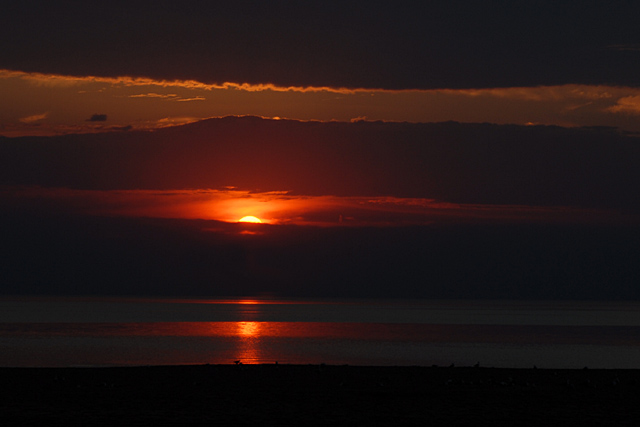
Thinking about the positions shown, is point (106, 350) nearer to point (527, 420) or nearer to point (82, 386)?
point (82, 386)

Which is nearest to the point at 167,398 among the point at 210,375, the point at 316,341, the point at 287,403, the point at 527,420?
the point at 287,403

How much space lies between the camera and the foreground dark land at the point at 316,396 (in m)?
23.3

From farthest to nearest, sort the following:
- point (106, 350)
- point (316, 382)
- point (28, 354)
A: point (106, 350) < point (28, 354) < point (316, 382)

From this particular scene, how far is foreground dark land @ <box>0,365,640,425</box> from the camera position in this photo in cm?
2334

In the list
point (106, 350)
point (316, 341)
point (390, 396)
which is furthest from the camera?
point (316, 341)

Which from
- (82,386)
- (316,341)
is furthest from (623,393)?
(316,341)

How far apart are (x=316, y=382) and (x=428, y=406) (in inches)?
277

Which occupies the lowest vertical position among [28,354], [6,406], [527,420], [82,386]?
[527,420]

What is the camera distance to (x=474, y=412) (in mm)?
24703

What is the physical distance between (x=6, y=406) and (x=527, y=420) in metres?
15.9

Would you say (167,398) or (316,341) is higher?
(316,341)

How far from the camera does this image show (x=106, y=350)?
60594 mm

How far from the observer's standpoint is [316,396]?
2811cm

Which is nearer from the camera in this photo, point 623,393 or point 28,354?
point 623,393
